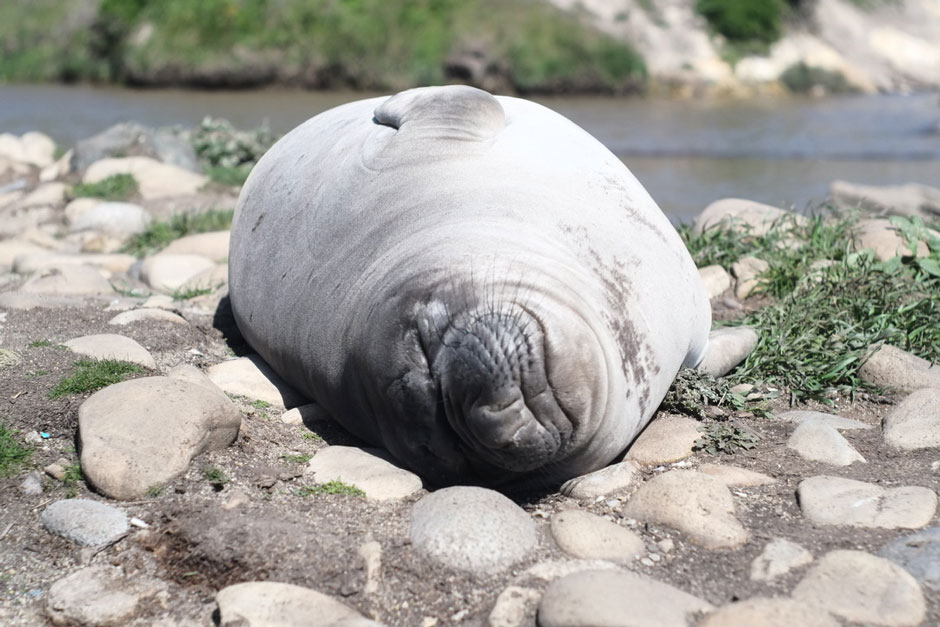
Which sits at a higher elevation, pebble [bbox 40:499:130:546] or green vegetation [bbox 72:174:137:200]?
pebble [bbox 40:499:130:546]

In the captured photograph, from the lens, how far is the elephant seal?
321 centimetres

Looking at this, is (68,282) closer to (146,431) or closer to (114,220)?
(114,220)

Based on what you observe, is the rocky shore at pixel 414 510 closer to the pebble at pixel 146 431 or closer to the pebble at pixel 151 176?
the pebble at pixel 146 431

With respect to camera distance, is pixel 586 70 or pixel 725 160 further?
pixel 586 70

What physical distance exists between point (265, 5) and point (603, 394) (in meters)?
24.0

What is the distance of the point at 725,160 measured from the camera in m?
13.4

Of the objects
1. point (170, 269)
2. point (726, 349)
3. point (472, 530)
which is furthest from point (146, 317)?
point (726, 349)

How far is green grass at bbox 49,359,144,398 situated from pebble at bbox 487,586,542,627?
1914mm

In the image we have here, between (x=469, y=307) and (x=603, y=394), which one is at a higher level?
(x=469, y=307)

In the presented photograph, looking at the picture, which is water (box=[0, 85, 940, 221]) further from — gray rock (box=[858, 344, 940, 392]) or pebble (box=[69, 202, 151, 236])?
pebble (box=[69, 202, 151, 236])

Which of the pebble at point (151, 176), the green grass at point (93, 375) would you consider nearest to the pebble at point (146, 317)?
the green grass at point (93, 375)

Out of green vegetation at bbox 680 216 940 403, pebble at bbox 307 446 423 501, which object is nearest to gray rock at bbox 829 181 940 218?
green vegetation at bbox 680 216 940 403

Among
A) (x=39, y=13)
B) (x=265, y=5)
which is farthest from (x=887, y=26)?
(x=39, y=13)

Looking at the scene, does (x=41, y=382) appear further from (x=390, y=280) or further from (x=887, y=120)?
(x=887, y=120)
